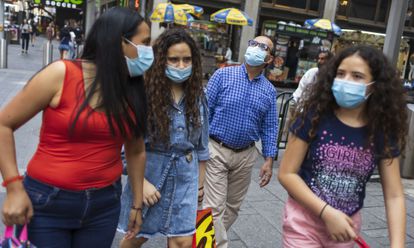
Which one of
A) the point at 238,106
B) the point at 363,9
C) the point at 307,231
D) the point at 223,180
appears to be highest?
the point at 363,9

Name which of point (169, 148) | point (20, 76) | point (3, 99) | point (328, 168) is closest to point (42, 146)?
point (169, 148)

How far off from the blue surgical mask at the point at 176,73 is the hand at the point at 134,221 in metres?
0.85

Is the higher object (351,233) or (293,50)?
(293,50)

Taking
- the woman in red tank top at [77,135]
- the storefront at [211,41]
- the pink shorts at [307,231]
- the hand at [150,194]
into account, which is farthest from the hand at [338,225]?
the storefront at [211,41]

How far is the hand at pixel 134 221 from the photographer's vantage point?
2.57m

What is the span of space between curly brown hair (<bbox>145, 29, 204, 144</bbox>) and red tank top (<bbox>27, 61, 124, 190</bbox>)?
703mm

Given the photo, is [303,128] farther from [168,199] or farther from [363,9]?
[363,9]

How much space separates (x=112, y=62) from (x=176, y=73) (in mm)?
837

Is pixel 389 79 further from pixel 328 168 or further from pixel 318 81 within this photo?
pixel 328 168

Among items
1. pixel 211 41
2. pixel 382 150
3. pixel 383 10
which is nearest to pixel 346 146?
pixel 382 150

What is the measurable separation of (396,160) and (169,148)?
1295 millimetres

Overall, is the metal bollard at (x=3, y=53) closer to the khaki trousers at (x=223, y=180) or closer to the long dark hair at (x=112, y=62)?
the khaki trousers at (x=223, y=180)

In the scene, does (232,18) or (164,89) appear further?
(232,18)

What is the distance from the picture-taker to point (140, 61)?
2209 mm
